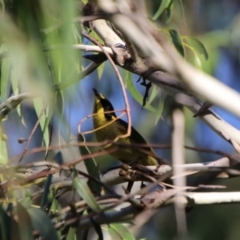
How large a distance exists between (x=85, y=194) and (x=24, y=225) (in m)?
0.11

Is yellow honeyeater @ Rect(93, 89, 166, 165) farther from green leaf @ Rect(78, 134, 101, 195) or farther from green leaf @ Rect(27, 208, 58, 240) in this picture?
green leaf @ Rect(27, 208, 58, 240)

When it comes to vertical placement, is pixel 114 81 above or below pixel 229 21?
below

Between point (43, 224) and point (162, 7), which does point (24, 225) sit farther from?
point (162, 7)

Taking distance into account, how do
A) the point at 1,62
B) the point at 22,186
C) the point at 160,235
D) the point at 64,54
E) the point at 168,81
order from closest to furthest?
the point at 64,54
the point at 22,186
the point at 168,81
the point at 1,62
the point at 160,235

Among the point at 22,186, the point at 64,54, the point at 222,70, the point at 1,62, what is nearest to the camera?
the point at 64,54

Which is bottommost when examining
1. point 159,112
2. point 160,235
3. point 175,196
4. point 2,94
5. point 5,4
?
point 160,235

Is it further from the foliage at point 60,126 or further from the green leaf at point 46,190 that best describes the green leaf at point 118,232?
the green leaf at point 46,190

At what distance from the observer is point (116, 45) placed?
126 cm

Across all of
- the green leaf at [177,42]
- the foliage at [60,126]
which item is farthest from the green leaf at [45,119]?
the green leaf at [177,42]

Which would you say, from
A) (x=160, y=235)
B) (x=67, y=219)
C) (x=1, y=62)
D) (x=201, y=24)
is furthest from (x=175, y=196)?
(x=201, y=24)

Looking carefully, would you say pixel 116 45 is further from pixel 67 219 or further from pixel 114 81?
pixel 114 81

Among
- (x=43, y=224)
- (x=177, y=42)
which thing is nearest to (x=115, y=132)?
(x=177, y=42)

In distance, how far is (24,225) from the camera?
36.1 inches

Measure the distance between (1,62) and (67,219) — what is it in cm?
48
